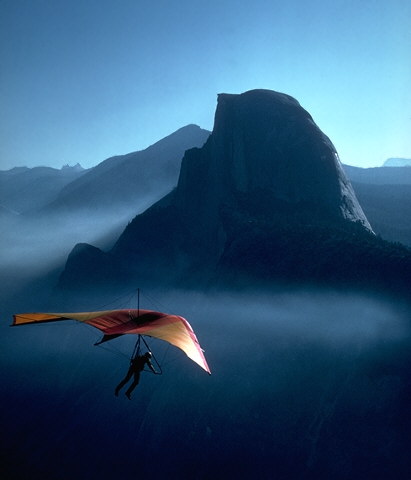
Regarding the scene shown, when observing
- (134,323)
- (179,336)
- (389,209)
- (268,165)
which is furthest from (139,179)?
(179,336)

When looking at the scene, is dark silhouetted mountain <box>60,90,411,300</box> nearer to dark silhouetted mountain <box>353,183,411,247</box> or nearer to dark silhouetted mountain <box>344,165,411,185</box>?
dark silhouetted mountain <box>353,183,411,247</box>

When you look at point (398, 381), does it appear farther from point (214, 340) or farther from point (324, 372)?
point (214, 340)

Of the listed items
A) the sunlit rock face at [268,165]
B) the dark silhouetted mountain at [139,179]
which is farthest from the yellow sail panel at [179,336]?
the dark silhouetted mountain at [139,179]

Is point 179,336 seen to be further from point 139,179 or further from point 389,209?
point 139,179

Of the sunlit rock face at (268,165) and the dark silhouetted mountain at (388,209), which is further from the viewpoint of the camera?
the dark silhouetted mountain at (388,209)

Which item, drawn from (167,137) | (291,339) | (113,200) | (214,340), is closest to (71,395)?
(214,340)

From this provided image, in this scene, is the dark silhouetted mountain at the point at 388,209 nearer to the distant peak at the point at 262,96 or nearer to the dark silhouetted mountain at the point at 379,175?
the dark silhouetted mountain at the point at 379,175
